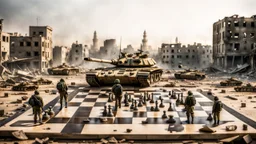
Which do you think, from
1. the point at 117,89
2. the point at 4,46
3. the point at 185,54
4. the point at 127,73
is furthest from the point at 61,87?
the point at 185,54

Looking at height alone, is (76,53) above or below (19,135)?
above

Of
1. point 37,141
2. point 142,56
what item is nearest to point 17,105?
point 37,141

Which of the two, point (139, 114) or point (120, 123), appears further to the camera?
point (139, 114)

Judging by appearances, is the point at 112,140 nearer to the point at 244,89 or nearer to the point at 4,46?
the point at 244,89

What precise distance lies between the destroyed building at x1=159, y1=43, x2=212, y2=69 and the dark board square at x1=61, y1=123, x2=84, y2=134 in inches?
2988

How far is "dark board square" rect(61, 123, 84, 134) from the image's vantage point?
9.33 m

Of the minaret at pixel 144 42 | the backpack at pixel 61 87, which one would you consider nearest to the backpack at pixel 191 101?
the backpack at pixel 61 87

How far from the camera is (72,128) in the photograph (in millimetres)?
9711

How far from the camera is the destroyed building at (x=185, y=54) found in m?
84.9

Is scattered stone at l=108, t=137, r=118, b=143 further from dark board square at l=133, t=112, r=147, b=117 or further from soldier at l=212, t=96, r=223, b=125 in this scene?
soldier at l=212, t=96, r=223, b=125

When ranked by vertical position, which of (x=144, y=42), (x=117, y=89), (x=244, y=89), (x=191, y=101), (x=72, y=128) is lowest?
(x=72, y=128)

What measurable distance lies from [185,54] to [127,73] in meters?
67.4

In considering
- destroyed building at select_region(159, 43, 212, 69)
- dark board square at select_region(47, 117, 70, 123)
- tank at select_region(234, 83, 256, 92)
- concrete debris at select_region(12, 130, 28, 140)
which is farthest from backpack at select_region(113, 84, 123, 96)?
destroyed building at select_region(159, 43, 212, 69)

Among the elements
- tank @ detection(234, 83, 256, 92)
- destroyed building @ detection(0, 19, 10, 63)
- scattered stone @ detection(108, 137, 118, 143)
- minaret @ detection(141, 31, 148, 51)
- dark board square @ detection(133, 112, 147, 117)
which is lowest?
scattered stone @ detection(108, 137, 118, 143)
